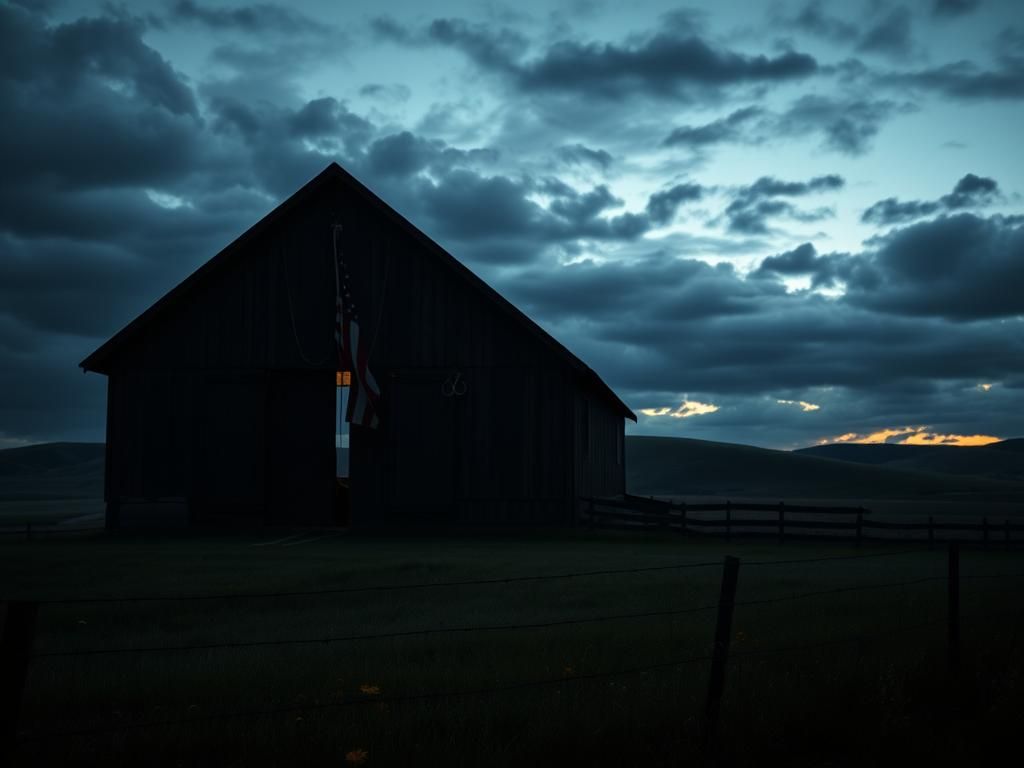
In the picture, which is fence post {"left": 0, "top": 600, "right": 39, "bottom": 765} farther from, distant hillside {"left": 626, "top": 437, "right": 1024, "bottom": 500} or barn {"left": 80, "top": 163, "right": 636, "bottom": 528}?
distant hillside {"left": 626, "top": 437, "right": 1024, "bottom": 500}

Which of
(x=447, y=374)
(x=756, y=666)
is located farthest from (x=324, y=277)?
(x=756, y=666)

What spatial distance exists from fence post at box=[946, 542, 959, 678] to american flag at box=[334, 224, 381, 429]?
19017 mm

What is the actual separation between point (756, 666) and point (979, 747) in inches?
81.4

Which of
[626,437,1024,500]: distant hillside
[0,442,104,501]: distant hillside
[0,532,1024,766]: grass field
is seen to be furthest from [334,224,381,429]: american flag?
[0,442,104,501]: distant hillside

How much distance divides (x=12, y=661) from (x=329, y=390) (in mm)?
23641

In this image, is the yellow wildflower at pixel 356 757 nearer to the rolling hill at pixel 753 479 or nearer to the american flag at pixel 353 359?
the american flag at pixel 353 359

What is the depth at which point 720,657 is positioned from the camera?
6.66m

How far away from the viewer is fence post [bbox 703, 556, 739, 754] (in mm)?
6484

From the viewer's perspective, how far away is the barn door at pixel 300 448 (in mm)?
27938

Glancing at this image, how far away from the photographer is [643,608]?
41.6 ft

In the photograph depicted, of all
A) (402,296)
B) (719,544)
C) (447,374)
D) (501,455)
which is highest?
(402,296)

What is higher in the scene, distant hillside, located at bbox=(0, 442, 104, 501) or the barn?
the barn

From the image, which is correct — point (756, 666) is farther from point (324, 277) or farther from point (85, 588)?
point (324, 277)

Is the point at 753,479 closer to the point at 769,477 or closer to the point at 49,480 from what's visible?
the point at 769,477
